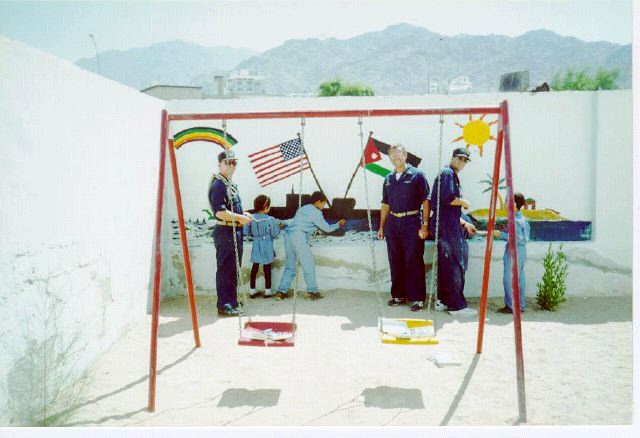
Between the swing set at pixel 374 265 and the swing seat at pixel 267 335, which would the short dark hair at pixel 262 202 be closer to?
the swing set at pixel 374 265

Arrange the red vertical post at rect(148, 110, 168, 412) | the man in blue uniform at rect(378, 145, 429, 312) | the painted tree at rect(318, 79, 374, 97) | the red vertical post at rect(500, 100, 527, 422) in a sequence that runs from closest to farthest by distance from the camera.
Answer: the red vertical post at rect(500, 100, 527, 422) → the red vertical post at rect(148, 110, 168, 412) → the man in blue uniform at rect(378, 145, 429, 312) → the painted tree at rect(318, 79, 374, 97)

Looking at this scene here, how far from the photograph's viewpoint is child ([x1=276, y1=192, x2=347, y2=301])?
6.47 metres

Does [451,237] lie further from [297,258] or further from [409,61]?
[409,61]

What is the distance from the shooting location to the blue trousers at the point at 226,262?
571 centimetres

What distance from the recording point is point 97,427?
346cm

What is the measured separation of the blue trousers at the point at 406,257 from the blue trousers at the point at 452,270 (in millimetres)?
238

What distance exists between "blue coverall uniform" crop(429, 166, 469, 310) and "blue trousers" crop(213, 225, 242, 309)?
7.35ft

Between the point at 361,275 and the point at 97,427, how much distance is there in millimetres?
4007

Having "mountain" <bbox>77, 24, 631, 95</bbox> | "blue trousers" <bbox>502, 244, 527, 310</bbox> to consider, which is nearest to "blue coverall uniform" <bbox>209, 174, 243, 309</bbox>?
"blue trousers" <bbox>502, 244, 527, 310</bbox>

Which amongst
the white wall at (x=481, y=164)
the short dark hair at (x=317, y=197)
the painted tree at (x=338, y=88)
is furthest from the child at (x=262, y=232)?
the painted tree at (x=338, y=88)

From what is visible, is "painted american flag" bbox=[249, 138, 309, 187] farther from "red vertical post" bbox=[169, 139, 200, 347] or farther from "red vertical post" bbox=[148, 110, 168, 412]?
"red vertical post" bbox=[148, 110, 168, 412]

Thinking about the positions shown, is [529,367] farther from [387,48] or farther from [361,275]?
[387,48]

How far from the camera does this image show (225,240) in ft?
18.7

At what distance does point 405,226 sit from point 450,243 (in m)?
0.53
